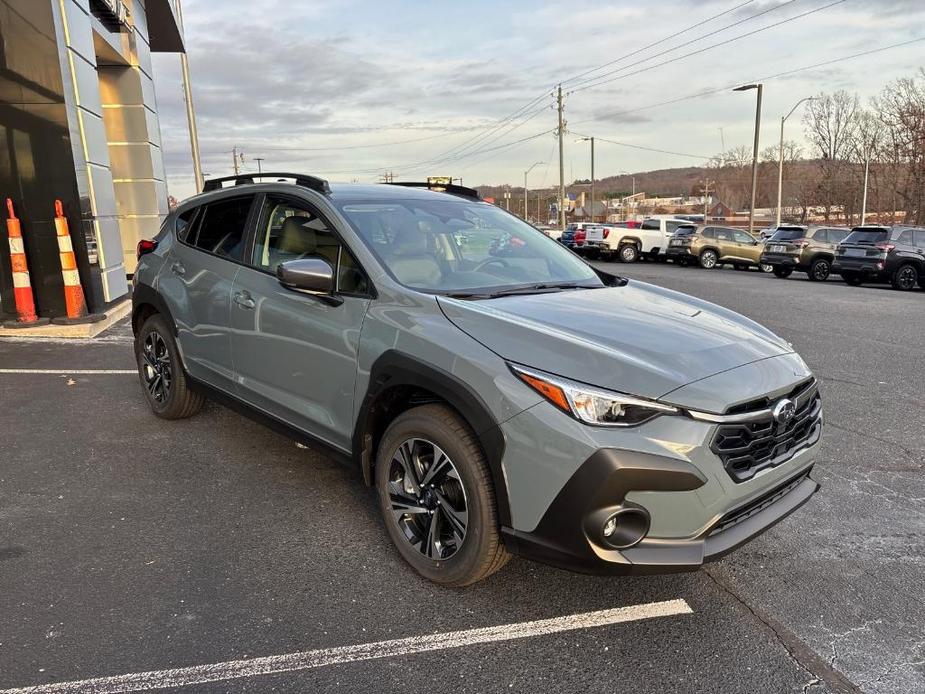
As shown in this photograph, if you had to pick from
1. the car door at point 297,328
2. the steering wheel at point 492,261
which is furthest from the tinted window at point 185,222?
the steering wheel at point 492,261

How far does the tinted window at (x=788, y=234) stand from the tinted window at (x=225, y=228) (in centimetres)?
2057

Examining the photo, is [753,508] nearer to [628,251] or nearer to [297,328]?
[297,328]

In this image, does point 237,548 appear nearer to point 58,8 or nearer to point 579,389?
point 579,389

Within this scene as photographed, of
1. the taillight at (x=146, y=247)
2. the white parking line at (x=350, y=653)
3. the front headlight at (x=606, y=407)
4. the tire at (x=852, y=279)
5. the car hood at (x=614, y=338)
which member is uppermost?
the taillight at (x=146, y=247)

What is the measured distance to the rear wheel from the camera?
1758cm

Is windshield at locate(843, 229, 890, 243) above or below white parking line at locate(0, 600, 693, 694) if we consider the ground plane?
above

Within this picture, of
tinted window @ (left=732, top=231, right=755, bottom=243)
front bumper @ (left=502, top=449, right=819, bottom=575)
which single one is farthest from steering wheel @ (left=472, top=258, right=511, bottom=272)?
tinted window @ (left=732, top=231, right=755, bottom=243)

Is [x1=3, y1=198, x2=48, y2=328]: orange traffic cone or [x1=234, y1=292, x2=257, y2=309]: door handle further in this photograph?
[x1=3, y1=198, x2=48, y2=328]: orange traffic cone

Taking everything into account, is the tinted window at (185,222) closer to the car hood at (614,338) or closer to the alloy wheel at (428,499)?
the car hood at (614,338)

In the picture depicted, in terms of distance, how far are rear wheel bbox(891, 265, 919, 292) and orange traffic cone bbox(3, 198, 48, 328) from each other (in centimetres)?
1906

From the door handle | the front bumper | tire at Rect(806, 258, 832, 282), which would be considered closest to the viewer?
the front bumper

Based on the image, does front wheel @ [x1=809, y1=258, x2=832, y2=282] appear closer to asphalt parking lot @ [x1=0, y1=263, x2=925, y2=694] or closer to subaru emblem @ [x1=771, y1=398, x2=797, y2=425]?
asphalt parking lot @ [x1=0, y1=263, x2=925, y2=694]

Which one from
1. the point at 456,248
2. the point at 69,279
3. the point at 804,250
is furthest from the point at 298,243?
the point at 804,250

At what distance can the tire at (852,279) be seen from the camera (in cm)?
1837
